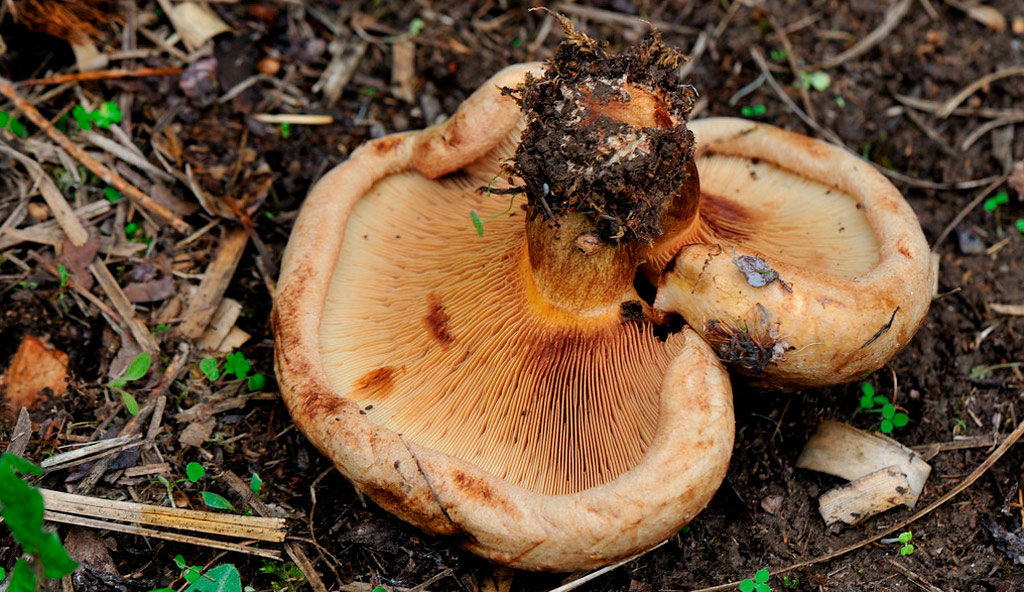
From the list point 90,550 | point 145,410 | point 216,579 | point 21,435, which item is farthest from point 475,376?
point 21,435

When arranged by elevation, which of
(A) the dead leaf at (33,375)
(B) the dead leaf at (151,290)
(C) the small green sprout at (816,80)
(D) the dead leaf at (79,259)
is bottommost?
(A) the dead leaf at (33,375)

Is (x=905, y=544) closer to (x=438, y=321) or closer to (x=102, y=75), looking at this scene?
(x=438, y=321)

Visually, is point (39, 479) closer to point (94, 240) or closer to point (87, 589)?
point (87, 589)

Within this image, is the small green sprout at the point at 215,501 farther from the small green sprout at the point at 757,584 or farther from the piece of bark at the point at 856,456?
the piece of bark at the point at 856,456

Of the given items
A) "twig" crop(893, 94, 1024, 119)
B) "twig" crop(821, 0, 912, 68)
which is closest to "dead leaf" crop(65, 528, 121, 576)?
"twig" crop(821, 0, 912, 68)

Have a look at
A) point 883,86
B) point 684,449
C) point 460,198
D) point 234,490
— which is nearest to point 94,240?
point 234,490

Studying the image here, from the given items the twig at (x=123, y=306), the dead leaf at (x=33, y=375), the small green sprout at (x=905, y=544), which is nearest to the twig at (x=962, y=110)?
the small green sprout at (x=905, y=544)

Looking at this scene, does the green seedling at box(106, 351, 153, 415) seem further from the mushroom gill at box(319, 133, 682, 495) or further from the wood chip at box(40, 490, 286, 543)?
the mushroom gill at box(319, 133, 682, 495)
